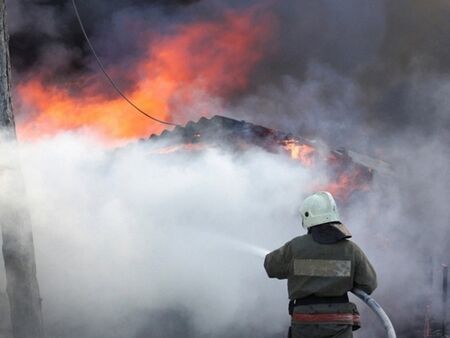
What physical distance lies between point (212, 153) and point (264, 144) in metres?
1.36

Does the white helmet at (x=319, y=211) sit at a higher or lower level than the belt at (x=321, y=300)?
higher

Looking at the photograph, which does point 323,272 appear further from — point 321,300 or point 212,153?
point 212,153

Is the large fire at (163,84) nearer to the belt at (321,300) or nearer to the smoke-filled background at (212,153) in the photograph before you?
the smoke-filled background at (212,153)

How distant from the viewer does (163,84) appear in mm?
11680

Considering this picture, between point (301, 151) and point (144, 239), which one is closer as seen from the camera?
point (144, 239)

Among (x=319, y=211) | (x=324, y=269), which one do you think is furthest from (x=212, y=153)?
(x=324, y=269)

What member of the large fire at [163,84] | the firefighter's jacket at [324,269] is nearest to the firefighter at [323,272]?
the firefighter's jacket at [324,269]

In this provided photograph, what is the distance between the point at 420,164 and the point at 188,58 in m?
4.76

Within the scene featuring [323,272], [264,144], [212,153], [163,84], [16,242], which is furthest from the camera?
[163,84]

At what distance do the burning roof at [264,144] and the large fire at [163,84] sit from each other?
1933mm

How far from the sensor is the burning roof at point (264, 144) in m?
8.85

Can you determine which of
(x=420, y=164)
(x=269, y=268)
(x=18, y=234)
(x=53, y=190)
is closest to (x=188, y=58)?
(x=420, y=164)

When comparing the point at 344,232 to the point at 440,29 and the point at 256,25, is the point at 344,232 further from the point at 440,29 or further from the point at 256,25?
the point at 440,29

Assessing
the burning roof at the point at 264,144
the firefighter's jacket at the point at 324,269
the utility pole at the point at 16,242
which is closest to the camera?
the firefighter's jacket at the point at 324,269
